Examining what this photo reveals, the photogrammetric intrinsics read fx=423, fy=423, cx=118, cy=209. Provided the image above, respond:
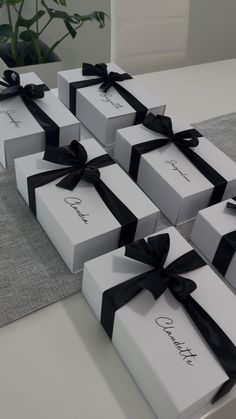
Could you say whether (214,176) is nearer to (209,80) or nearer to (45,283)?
(45,283)

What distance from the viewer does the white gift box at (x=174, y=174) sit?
0.90m

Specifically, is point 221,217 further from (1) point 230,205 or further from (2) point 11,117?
(2) point 11,117

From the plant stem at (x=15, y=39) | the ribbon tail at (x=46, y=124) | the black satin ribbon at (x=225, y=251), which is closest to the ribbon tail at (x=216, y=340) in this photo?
the black satin ribbon at (x=225, y=251)

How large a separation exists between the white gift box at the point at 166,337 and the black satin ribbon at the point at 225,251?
0.27 feet

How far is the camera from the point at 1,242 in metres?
0.84

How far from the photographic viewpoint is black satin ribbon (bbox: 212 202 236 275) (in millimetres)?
801

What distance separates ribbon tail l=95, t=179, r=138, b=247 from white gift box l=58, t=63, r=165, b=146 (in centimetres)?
29

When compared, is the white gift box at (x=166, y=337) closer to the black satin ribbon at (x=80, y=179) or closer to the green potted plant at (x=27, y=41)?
the black satin ribbon at (x=80, y=179)

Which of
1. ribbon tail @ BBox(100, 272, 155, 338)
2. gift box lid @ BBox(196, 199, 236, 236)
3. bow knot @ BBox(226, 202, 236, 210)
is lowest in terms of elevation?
ribbon tail @ BBox(100, 272, 155, 338)

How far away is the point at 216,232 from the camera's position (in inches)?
32.4

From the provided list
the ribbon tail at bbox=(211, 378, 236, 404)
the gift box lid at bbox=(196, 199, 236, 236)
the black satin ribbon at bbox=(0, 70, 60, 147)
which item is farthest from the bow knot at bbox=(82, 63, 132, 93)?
the ribbon tail at bbox=(211, 378, 236, 404)

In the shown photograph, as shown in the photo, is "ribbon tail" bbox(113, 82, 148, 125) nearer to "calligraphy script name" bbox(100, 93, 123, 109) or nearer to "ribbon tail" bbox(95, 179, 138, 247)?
"calligraphy script name" bbox(100, 93, 123, 109)

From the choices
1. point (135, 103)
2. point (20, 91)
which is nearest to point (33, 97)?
point (20, 91)

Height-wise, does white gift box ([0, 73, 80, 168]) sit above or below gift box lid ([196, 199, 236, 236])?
above
